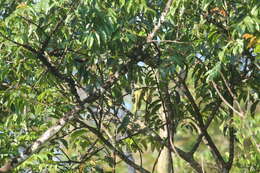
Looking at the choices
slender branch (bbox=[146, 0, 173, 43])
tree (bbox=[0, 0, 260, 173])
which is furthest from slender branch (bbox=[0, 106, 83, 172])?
slender branch (bbox=[146, 0, 173, 43])

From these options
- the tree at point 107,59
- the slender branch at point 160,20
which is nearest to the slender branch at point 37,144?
the tree at point 107,59

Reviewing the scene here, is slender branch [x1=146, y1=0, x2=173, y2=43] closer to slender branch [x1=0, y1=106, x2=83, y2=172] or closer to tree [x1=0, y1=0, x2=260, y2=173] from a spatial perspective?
tree [x1=0, y1=0, x2=260, y2=173]

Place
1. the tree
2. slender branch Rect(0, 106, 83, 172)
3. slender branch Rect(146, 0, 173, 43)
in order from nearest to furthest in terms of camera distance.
Answer: slender branch Rect(0, 106, 83, 172)
the tree
slender branch Rect(146, 0, 173, 43)

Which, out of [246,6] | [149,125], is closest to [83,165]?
[149,125]

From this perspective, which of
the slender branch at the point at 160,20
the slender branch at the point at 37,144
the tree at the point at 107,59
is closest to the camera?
the slender branch at the point at 37,144

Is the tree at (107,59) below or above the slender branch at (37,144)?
above

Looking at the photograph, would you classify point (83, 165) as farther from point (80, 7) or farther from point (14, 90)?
point (80, 7)

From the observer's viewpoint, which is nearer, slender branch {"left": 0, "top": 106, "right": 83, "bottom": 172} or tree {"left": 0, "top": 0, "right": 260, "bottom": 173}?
slender branch {"left": 0, "top": 106, "right": 83, "bottom": 172}

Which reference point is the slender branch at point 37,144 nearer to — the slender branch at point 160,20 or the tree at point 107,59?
the tree at point 107,59

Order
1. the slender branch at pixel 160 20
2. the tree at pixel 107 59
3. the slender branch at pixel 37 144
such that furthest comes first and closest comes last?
the slender branch at pixel 160 20 < the tree at pixel 107 59 < the slender branch at pixel 37 144

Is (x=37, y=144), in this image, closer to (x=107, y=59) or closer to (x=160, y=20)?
(x=107, y=59)

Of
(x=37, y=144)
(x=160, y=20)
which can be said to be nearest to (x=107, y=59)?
(x=160, y=20)

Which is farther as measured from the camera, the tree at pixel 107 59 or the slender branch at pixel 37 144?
the tree at pixel 107 59

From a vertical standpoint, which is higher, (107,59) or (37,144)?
(107,59)
